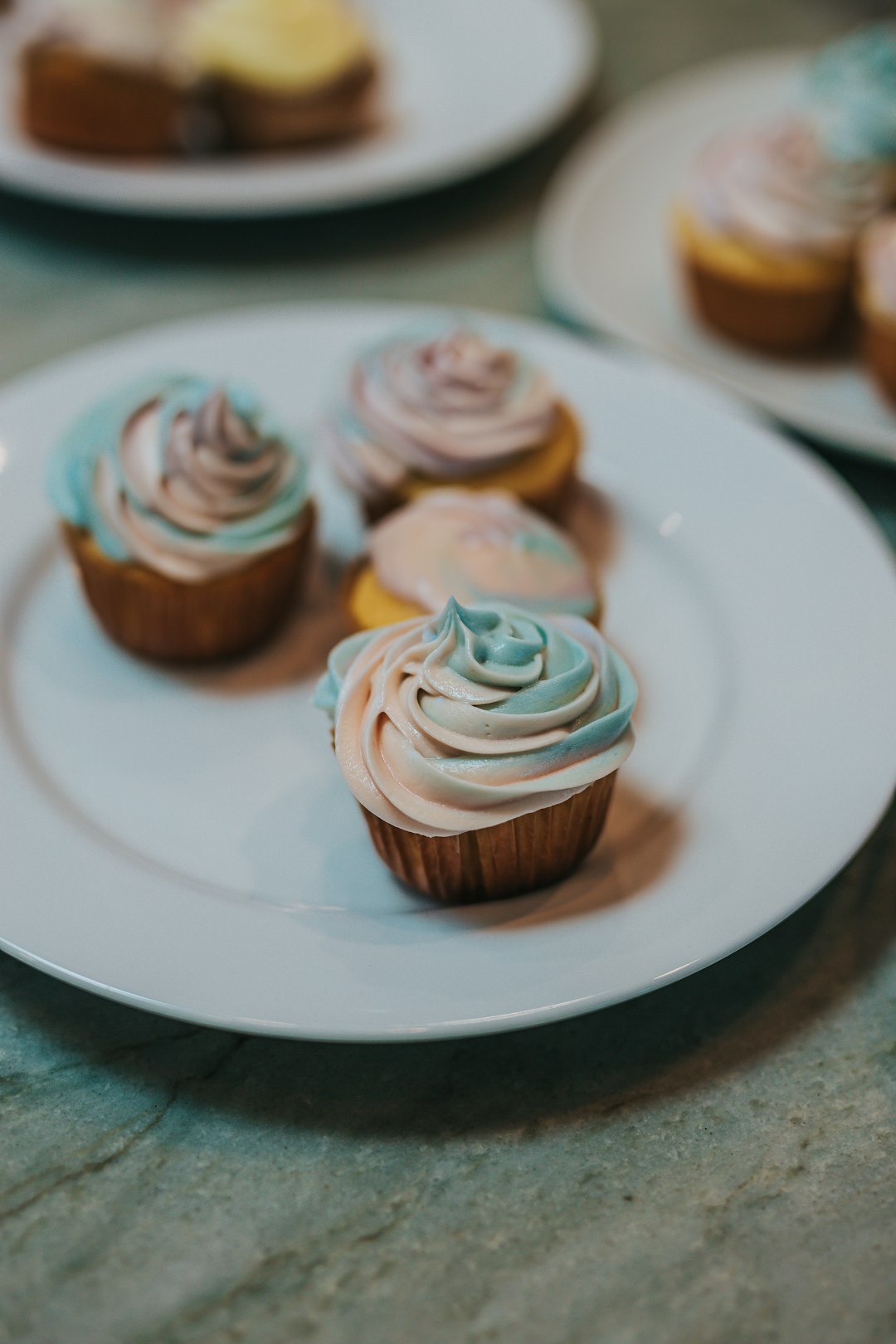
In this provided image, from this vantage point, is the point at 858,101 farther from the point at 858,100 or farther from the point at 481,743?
the point at 481,743

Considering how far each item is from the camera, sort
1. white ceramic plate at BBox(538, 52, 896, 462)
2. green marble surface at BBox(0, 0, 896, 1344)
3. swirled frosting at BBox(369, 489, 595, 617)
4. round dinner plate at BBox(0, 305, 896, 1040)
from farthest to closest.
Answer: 1. white ceramic plate at BBox(538, 52, 896, 462)
2. swirled frosting at BBox(369, 489, 595, 617)
3. round dinner plate at BBox(0, 305, 896, 1040)
4. green marble surface at BBox(0, 0, 896, 1344)

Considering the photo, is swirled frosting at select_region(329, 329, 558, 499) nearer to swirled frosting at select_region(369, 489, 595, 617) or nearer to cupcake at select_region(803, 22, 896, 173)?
swirled frosting at select_region(369, 489, 595, 617)

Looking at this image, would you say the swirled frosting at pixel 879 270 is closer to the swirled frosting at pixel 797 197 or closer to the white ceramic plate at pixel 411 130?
the swirled frosting at pixel 797 197

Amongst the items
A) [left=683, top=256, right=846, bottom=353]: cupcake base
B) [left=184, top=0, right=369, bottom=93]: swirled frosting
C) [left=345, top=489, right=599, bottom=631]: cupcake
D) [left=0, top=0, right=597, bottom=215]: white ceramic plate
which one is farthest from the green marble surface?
[left=184, top=0, right=369, bottom=93]: swirled frosting

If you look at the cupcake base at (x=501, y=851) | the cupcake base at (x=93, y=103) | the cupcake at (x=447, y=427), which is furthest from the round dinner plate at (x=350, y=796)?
the cupcake base at (x=93, y=103)

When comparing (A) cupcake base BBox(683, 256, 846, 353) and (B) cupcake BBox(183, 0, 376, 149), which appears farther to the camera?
(B) cupcake BBox(183, 0, 376, 149)

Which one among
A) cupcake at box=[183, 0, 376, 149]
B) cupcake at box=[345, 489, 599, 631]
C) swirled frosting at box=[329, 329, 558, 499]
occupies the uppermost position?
cupcake at box=[183, 0, 376, 149]

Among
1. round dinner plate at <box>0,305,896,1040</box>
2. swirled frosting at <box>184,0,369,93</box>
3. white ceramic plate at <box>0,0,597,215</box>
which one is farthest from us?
swirled frosting at <box>184,0,369,93</box>
